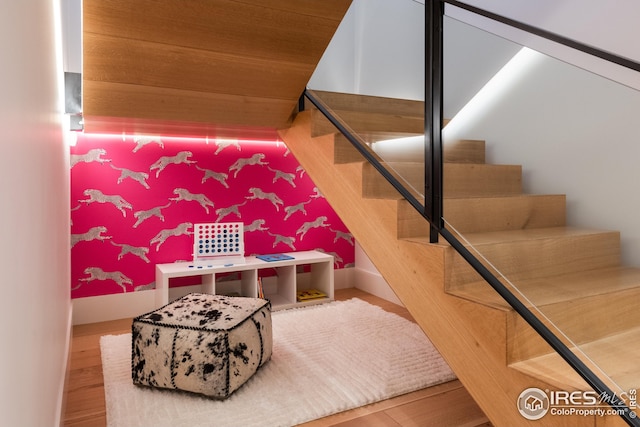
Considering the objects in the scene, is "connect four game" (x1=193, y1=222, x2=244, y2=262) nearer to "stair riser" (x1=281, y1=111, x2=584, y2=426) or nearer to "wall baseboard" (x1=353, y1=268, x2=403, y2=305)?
"wall baseboard" (x1=353, y1=268, x2=403, y2=305)

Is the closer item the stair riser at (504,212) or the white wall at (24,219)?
the white wall at (24,219)

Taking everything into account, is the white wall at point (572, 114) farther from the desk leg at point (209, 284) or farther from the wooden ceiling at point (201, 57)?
the desk leg at point (209, 284)

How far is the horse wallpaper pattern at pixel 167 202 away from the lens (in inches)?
131

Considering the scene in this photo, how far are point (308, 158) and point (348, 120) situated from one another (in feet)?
1.29

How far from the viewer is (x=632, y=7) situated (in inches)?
70.2

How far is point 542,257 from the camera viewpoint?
1.39 metres

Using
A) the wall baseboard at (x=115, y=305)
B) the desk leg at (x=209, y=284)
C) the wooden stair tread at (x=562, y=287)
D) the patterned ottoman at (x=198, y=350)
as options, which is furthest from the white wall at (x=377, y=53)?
the wall baseboard at (x=115, y=305)

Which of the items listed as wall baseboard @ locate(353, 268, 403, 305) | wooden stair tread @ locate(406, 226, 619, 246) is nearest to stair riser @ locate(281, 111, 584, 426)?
wooden stair tread @ locate(406, 226, 619, 246)

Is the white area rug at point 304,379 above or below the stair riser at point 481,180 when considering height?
below

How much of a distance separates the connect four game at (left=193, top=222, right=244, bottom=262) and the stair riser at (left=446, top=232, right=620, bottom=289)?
96.7 inches

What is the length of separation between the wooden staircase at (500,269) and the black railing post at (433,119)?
0.12 ft

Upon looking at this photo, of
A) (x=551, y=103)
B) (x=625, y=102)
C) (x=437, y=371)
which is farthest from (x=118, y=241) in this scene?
(x=625, y=102)

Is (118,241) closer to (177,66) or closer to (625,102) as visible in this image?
(177,66)

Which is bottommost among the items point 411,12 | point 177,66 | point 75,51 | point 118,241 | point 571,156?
point 118,241
